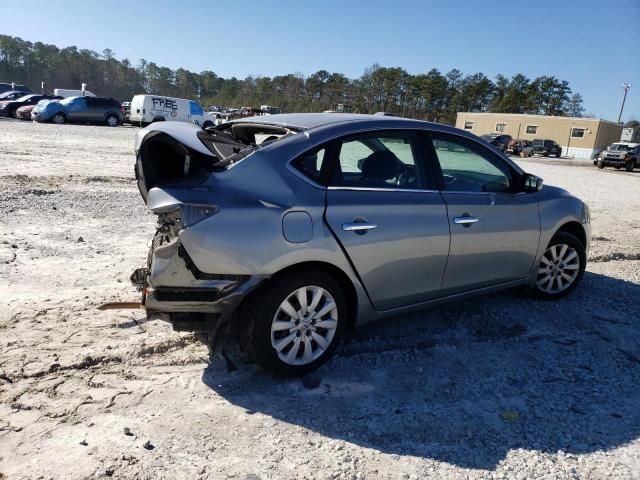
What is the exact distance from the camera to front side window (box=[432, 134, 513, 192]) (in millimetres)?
4105

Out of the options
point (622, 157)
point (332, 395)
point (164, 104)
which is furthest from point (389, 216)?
point (622, 157)

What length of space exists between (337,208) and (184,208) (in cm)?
100

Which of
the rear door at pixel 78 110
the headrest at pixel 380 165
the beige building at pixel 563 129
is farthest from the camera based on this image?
the beige building at pixel 563 129

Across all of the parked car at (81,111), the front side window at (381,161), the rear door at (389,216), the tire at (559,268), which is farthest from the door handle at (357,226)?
the parked car at (81,111)

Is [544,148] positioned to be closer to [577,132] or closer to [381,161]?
[577,132]

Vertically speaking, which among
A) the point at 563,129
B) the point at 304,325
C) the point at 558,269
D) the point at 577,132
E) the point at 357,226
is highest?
the point at 563,129

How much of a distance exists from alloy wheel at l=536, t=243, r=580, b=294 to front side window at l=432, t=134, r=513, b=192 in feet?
3.27

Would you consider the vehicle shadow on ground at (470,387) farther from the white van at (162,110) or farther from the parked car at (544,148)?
the parked car at (544,148)

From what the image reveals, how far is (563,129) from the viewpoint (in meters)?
59.6

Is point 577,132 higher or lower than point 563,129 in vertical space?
lower

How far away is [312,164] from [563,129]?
211ft

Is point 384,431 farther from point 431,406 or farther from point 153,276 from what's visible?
point 153,276

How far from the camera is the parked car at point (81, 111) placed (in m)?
28.2

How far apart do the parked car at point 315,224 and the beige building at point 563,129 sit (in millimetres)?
59370
